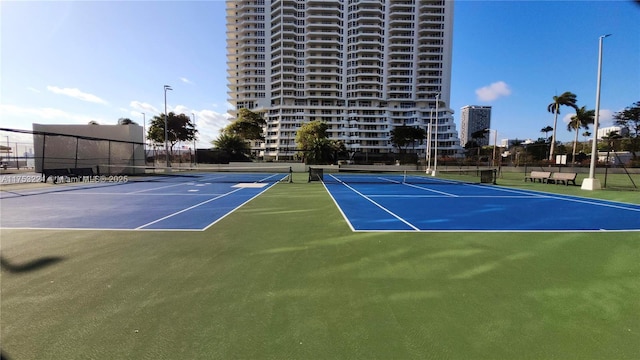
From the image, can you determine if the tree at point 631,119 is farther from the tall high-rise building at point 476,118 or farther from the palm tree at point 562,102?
the tall high-rise building at point 476,118

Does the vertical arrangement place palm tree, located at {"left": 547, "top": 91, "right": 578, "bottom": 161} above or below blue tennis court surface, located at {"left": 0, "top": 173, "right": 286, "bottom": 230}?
above

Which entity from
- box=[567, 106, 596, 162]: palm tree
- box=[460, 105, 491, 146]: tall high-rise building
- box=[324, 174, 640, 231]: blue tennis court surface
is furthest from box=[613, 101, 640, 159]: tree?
box=[460, 105, 491, 146]: tall high-rise building

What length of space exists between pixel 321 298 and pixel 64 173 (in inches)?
1107

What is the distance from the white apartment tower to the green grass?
348 feet

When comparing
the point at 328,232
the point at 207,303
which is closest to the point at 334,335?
the point at 207,303

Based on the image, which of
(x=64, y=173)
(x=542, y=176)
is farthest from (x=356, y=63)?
(x=64, y=173)

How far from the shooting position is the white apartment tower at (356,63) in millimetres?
111250

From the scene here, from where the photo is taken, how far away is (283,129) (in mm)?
108750

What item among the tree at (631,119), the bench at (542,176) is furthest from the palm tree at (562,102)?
the bench at (542,176)

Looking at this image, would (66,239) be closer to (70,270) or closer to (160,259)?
(70,270)

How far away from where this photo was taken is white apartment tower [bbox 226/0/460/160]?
111 m

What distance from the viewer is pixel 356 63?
114 m

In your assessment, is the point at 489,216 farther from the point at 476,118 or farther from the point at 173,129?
the point at 476,118

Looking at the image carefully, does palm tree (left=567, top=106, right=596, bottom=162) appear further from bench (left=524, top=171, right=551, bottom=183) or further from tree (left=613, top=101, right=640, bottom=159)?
bench (left=524, top=171, right=551, bottom=183)
